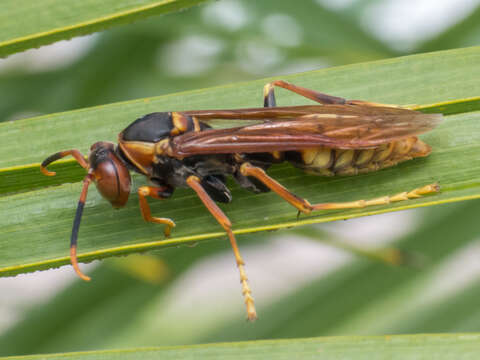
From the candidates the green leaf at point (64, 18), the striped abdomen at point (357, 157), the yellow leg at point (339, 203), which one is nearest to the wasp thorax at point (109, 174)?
the green leaf at point (64, 18)

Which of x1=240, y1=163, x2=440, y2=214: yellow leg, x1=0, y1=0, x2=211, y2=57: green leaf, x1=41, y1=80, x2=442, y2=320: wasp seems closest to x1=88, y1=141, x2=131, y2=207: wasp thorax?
x1=41, y1=80, x2=442, y2=320: wasp

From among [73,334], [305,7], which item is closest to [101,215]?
[73,334]

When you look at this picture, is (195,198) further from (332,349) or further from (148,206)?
(332,349)

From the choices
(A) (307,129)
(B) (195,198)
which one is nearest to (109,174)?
(B) (195,198)

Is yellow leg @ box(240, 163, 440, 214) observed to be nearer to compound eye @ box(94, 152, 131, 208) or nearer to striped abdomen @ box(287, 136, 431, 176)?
striped abdomen @ box(287, 136, 431, 176)

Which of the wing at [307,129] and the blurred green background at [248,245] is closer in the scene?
the wing at [307,129]

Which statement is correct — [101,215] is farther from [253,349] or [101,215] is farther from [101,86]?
[101,86]

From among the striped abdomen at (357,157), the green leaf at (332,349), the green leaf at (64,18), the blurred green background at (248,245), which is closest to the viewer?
the green leaf at (332,349)

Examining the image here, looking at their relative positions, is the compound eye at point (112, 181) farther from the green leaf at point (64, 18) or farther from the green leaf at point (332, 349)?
the green leaf at point (332, 349)

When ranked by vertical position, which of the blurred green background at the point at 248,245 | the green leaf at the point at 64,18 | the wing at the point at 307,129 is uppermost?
→ the green leaf at the point at 64,18
